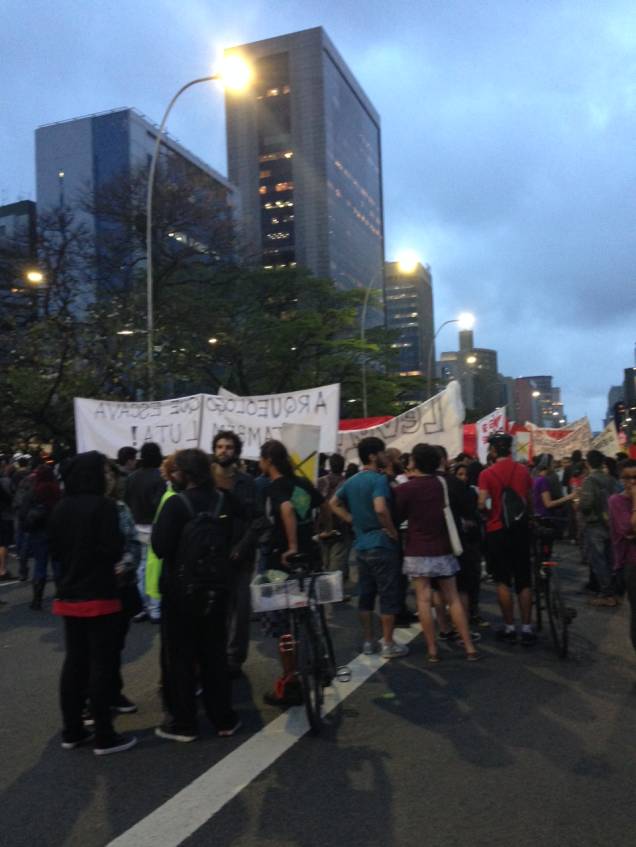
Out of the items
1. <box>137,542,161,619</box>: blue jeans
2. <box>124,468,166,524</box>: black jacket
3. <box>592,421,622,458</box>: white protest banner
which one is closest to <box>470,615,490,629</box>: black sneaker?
<box>137,542,161,619</box>: blue jeans

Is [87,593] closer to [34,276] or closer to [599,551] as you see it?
[599,551]

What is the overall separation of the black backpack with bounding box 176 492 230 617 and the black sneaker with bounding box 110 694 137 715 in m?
1.27

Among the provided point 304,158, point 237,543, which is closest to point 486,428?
point 237,543

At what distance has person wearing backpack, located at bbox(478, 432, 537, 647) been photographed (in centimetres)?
751

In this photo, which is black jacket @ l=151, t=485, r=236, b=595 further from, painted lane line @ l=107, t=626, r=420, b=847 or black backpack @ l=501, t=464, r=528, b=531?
black backpack @ l=501, t=464, r=528, b=531

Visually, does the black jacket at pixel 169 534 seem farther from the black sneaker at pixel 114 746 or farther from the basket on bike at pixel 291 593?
the black sneaker at pixel 114 746

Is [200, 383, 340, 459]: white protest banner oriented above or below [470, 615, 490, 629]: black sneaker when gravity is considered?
above

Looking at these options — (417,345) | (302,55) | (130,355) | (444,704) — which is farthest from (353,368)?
(417,345)

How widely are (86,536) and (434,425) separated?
7.65m

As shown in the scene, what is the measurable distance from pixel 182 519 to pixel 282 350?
3119 centimetres

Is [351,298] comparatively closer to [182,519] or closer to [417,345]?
[182,519]

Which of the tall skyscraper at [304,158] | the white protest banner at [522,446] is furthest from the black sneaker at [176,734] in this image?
the tall skyscraper at [304,158]

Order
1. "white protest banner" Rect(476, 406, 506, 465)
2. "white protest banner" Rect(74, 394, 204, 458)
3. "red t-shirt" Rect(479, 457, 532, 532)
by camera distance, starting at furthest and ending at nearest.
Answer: "white protest banner" Rect(476, 406, 506, 465), "white protest banner" Rect(74, 394, 204, 458), "red t-shirt" Rect(479, 457, 532, 532)

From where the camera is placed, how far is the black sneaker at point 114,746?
5070mm
